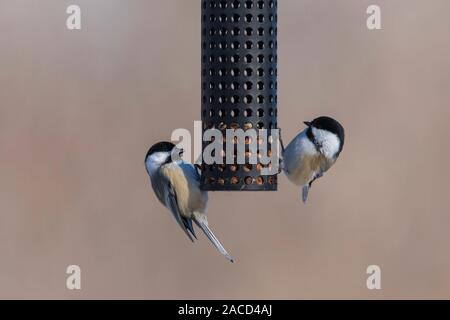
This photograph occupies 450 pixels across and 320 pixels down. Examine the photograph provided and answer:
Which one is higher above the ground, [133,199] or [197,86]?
[197,86]

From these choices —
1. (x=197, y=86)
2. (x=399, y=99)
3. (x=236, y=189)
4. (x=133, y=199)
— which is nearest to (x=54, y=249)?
(x=133, y=199)

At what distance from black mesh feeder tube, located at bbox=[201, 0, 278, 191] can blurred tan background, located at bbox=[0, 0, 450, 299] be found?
9.46ft

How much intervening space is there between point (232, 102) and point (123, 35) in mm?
3618

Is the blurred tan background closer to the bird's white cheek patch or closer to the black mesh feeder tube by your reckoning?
the bird's white cheek patch

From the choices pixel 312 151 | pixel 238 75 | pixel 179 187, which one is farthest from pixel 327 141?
pixel 179 187

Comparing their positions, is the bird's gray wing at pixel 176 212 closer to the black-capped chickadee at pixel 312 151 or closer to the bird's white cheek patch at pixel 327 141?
the black-capped chickadee at pixel 312 151

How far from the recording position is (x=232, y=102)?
6094mm

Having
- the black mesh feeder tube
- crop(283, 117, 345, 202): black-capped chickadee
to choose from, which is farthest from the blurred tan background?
the black mesh feeder tube

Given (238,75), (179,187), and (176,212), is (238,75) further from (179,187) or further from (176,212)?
(176,212)

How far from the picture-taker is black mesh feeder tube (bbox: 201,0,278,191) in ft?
19.9

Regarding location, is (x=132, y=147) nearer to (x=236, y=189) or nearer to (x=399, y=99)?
(x=399, y=99)

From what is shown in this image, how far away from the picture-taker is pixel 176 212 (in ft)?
20.6

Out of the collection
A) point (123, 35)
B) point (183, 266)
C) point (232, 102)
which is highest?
point (123, 35)

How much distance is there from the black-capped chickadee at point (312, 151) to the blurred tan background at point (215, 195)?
264 centimetres
